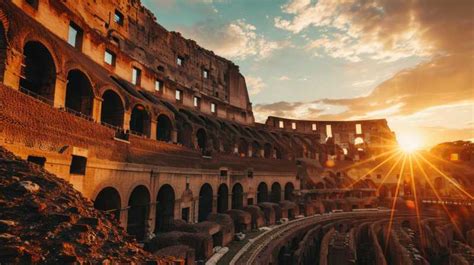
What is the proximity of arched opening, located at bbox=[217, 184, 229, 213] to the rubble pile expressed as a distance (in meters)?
18.3

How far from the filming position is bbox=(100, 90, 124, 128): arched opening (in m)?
19.3

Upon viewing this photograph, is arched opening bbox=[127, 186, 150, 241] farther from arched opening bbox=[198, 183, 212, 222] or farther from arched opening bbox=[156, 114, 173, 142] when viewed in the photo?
arched opening bbox=[156, 114, 173, 142]

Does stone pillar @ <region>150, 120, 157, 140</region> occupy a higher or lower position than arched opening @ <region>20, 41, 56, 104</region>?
lower

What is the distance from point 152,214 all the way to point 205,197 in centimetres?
773

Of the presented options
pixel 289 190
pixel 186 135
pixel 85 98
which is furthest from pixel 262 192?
pixel 85 98

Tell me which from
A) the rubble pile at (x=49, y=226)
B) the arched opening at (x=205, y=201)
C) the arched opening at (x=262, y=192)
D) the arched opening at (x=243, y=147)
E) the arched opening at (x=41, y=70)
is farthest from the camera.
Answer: the arched opening at (x=243, y=147)

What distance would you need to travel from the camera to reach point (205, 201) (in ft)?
79.6

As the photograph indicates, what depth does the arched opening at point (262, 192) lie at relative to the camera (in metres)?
33.4

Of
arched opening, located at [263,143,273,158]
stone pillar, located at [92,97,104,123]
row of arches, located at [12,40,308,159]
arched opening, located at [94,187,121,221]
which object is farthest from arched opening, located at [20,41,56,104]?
arched opening, located at [263,143,273,158]

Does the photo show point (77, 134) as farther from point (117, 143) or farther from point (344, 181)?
point (344, 181)

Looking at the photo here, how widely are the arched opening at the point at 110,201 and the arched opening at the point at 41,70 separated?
545cm

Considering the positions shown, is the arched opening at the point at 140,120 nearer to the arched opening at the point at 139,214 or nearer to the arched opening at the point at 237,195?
the arched opening at the point at 139,214

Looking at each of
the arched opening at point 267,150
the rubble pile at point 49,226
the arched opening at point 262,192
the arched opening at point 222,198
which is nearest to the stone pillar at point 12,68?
the rubble pile at point 49,226

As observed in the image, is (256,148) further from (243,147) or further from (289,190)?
(289,190)
